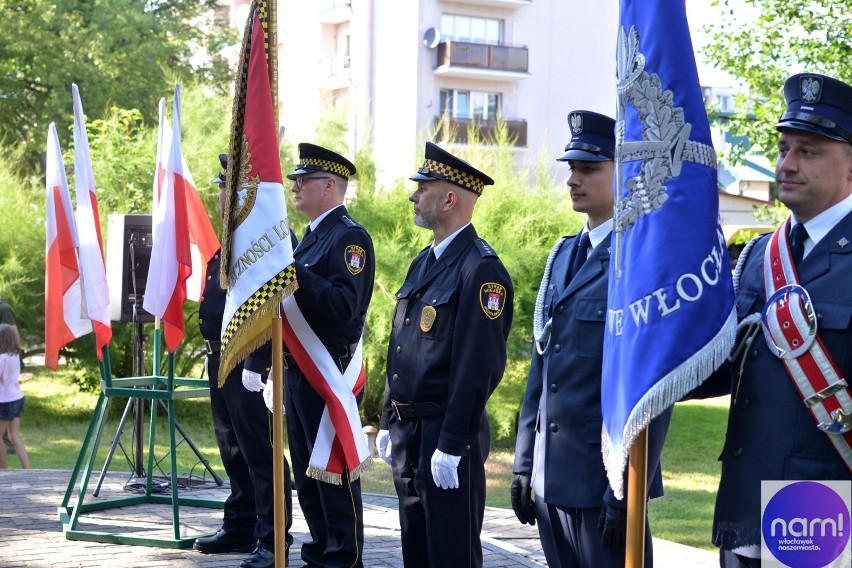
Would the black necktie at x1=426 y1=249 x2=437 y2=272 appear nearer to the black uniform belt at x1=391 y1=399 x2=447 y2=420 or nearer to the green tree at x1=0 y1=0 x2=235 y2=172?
the black uniform belt at x1=391 y1=399 x2=447 y2=420

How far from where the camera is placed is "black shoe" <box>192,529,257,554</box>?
6797mm

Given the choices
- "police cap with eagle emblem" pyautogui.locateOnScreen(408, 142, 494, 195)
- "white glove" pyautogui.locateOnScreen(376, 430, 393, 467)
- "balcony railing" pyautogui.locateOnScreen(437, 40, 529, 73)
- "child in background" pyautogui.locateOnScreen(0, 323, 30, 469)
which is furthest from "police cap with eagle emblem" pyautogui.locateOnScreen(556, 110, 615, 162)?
"balcony railing" pyautogui.locateOnScreen(437, 40, 529, 73)

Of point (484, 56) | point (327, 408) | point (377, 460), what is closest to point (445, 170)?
point (327, 408)

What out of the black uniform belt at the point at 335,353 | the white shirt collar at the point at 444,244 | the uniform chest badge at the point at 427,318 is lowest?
the black uniform belt at the point at 335,353

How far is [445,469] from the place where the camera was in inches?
182

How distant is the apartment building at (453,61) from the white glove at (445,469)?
2703cm

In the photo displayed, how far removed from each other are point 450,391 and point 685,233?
1908 mm

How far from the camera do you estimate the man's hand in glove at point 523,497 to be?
419cm

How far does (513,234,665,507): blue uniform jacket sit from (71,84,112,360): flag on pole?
3.82 m

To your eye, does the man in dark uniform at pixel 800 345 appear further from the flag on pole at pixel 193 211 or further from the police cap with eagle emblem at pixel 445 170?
the flag on pole at pixel 193 211

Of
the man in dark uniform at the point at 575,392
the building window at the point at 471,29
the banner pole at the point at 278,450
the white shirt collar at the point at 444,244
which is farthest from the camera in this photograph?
the building window at the point at 471,29

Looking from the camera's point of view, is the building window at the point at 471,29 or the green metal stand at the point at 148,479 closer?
the green metal stand at the point at 148,479

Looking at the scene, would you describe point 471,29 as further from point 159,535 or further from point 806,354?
point 806,354

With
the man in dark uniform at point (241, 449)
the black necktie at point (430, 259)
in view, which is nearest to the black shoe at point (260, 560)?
the man in dark uniform at point (241, 449)
